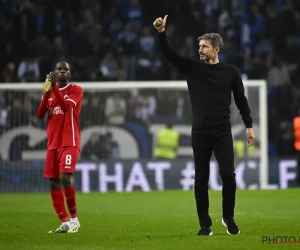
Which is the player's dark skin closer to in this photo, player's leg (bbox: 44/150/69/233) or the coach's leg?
player's leg (bbox: 44/150/69/233)

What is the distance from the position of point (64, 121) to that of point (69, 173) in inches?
25.0

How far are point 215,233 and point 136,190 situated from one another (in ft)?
35.2

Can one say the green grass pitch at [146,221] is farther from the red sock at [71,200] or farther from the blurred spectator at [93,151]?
the blurred spectator at [93,151]

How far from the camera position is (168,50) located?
29.6ft

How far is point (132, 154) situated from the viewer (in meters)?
20.5

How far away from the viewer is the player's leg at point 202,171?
362 inches

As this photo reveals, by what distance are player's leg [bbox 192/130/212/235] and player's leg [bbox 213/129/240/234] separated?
11 centimetres

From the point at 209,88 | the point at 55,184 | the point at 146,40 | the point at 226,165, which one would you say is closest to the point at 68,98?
the point at 55,184

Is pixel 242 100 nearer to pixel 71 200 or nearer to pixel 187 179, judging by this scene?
pixel 71 200

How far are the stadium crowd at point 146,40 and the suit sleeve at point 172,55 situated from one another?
44.3 feet

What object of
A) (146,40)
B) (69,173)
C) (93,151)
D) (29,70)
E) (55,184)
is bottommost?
(93,151)

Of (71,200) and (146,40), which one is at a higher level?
(146,40)

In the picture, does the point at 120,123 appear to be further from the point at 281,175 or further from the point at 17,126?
the point at 281,175

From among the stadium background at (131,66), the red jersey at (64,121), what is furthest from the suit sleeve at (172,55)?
the stadium background at (131,66)
